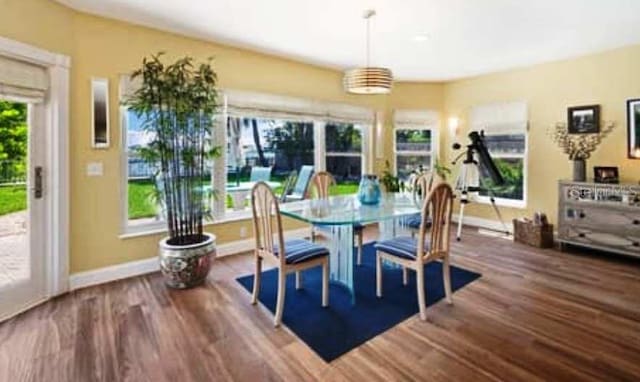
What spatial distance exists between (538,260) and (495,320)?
190cm

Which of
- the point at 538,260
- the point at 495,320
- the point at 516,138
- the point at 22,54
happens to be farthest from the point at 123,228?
the point at 516,138

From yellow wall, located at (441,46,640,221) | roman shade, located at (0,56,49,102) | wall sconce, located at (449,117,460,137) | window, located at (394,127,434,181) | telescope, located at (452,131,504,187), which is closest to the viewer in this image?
roman shade, located at (0,56,49,102)

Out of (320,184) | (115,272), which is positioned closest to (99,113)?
(115,272)

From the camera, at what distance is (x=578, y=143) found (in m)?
4.62

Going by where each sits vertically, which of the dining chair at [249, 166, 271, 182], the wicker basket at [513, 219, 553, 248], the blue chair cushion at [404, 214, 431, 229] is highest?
the dining chair at [249, 166, 271, 182]

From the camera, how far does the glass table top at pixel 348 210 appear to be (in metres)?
2.82

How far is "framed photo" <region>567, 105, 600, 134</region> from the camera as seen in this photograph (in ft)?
14.6

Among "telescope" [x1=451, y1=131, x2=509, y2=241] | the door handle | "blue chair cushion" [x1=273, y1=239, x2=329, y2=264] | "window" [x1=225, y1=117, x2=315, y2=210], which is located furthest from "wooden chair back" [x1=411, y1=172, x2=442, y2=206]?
the door handle

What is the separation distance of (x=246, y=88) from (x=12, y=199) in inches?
101

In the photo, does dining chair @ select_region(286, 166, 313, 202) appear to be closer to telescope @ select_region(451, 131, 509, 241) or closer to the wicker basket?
telescope @ select_region(451, 131, 509, 241)

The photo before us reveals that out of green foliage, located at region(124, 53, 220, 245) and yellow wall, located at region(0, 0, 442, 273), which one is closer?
yellow wall, located at region(0, 0, 442, 273)

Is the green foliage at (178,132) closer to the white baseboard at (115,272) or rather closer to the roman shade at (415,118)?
the white baseboard at (115,272)

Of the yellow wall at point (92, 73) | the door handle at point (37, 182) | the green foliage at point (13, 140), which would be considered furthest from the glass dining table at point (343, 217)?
the green foliage at point (13, 140)

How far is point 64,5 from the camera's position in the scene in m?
3.09
